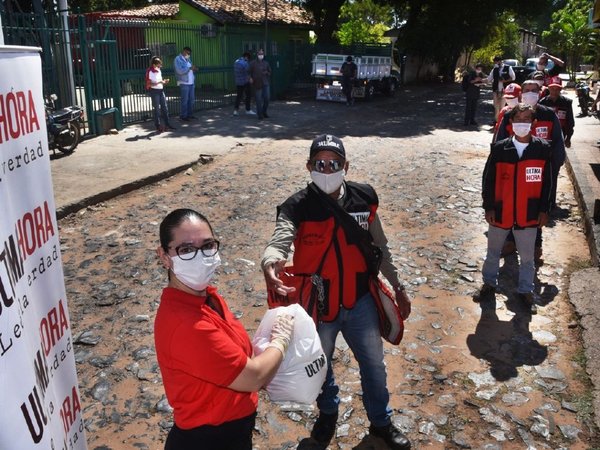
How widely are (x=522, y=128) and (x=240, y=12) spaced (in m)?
27.2

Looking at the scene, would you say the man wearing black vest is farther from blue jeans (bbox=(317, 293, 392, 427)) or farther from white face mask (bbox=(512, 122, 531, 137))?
blue jeans (bbox=(317, 293, 392, 427))

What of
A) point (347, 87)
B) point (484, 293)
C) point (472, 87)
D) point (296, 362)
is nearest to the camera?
point (296, 362)

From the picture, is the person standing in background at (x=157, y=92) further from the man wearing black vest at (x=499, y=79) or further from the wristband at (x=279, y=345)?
the wristband at (x=279, y=345)

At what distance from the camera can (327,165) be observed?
3307 millimetres

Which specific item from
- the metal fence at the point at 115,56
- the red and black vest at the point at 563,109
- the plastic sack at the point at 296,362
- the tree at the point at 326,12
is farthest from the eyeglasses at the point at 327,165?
the tree at the point at 326,12

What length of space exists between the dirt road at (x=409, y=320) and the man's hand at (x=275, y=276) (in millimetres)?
1402

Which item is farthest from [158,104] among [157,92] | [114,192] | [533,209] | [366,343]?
[366,343]

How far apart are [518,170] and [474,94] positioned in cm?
1290

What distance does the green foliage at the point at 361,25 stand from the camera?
41219 mm

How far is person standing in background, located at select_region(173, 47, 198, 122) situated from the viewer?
15633 millimetres

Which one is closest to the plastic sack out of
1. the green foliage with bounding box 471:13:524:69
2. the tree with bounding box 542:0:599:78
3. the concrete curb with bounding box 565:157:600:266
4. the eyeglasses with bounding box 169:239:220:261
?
the eyeglasses with bounding box 169:239:220:261

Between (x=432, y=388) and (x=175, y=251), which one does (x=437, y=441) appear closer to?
(x=432, y=388)

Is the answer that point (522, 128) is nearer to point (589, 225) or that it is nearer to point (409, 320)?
point (409, 320)

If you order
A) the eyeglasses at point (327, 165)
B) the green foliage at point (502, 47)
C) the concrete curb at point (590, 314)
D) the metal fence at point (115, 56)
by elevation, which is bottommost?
the concrete curb at point (590, 314)
